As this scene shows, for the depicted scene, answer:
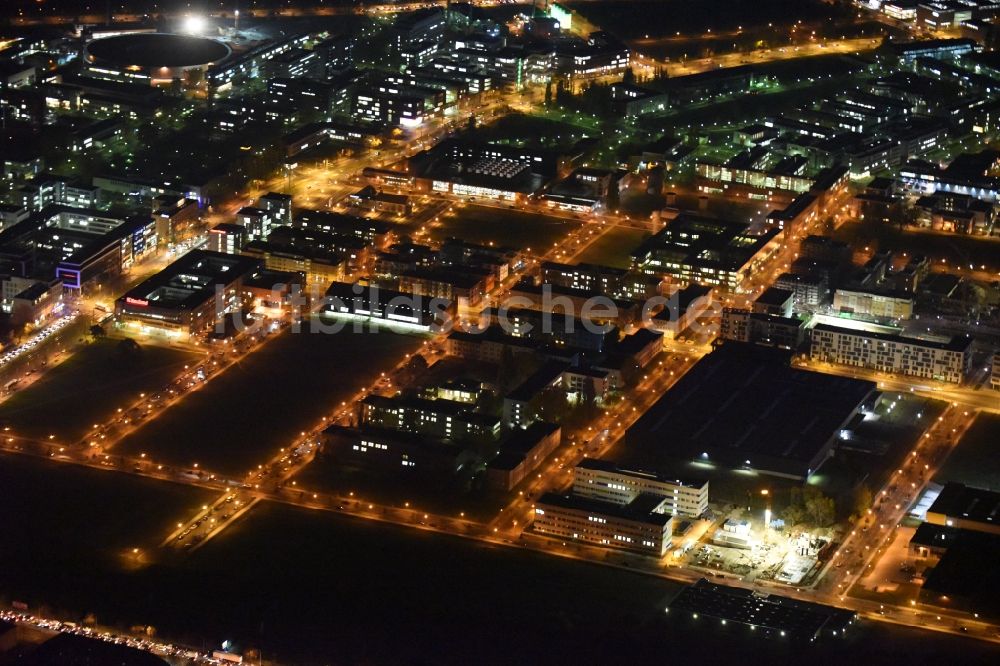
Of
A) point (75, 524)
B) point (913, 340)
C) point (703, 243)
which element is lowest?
point (75, 524)

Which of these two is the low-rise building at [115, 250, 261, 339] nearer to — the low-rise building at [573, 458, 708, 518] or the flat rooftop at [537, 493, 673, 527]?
the low-rise building at [573, 458, 708, 518]

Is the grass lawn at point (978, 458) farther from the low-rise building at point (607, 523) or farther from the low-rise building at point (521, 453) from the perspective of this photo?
the low-rise building at point (521, 453)

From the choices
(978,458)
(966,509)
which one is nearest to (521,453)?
(966,509)

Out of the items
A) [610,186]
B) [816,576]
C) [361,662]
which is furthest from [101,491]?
[610,186]

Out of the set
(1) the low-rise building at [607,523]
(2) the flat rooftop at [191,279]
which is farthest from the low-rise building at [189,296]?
(1) the low-rise building at [607,523]

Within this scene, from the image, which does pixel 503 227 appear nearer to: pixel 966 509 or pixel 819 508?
pixel 819 508

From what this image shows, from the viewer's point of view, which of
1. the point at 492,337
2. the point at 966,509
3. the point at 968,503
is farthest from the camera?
the point at 492,337

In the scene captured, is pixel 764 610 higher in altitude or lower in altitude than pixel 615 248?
higher
